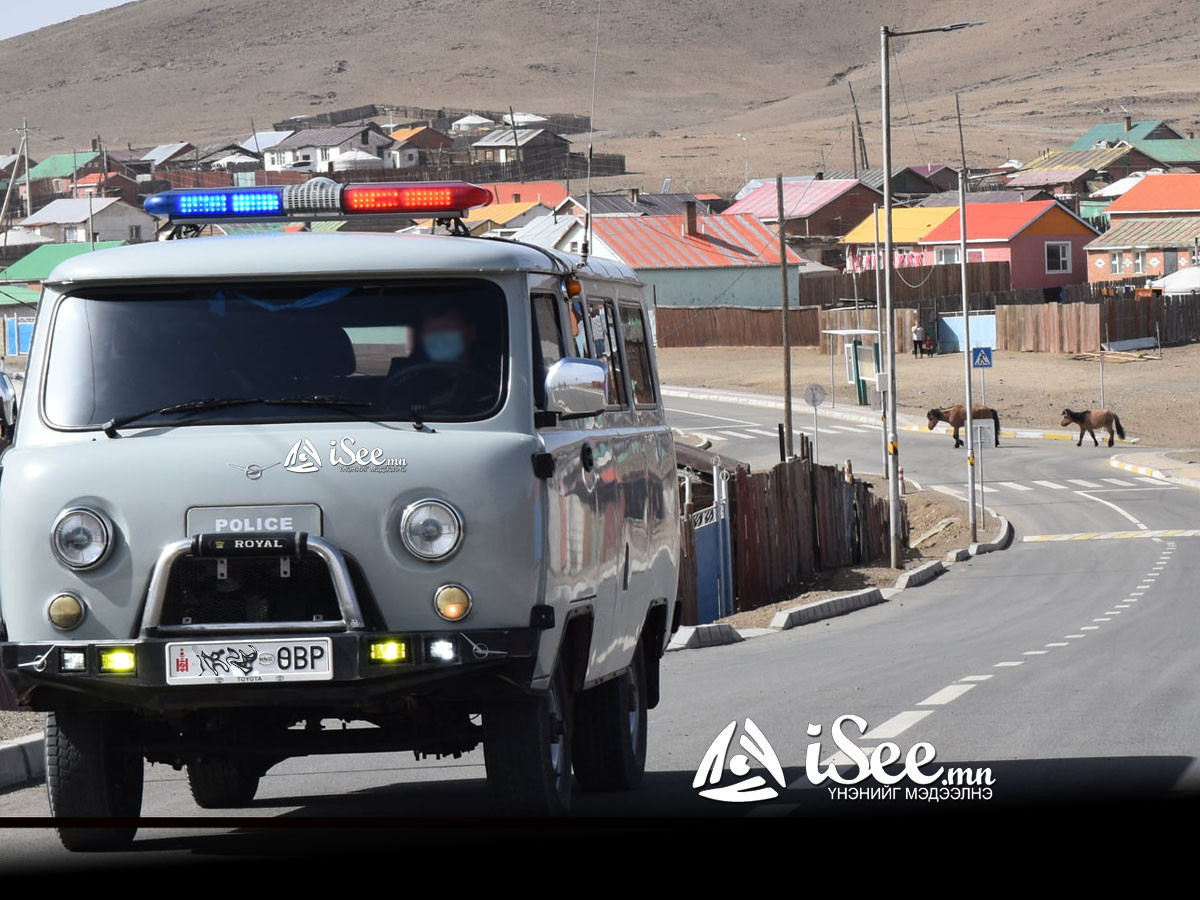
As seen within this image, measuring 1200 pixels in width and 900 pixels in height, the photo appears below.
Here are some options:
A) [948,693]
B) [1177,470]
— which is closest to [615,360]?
[948,693]

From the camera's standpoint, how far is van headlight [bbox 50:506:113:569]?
670 centimetres

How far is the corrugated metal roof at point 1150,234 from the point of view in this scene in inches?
3893

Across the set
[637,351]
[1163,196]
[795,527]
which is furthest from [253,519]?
[1163,196]

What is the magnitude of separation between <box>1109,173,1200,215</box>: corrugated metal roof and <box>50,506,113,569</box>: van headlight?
10422cm

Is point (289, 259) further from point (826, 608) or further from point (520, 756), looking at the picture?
point (826, 608)

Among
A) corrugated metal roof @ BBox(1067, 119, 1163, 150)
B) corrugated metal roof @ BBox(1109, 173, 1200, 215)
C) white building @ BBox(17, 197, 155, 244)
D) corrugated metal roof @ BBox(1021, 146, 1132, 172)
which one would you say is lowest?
corrugated metal roof @ BBox(1109, 173, 1200, 215)

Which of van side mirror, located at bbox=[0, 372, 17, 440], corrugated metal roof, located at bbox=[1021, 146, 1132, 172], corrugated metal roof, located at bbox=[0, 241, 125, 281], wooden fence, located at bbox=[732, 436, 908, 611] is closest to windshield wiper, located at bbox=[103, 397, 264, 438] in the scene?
van side mirror, located at bbox=[0, 372, 17, 440]

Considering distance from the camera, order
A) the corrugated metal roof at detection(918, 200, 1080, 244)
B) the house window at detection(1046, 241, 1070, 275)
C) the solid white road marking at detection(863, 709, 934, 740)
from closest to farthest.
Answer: the solid white road marking at detection(863, 709, 934, 740), the corrugated metal roof at detection(918, 200, 1080, 244), the house window at detection(1046, 241, 1070, 275)

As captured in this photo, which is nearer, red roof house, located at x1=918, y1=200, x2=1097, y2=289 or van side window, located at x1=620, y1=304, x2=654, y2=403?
van side window, located at x1=620, y1=304, x2=654, y2=403

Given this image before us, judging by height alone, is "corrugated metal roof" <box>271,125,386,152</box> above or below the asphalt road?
above

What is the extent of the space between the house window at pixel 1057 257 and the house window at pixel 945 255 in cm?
457

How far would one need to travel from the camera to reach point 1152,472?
51.0 metres

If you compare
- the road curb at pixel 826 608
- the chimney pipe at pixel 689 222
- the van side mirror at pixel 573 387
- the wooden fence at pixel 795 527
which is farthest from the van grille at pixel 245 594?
the chimney pipe at pixel 689 222

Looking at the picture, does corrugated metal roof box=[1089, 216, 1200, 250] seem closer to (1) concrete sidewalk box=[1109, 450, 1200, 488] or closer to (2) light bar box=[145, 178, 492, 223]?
(1) concrete sidewalk box=[1109, 450, 1200, 488]
